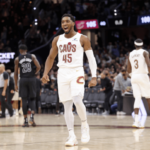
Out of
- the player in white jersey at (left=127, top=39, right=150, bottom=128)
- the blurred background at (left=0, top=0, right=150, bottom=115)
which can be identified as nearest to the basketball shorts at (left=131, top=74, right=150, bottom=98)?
the player in white jersey at (left=127, top=39, right=150, bottom=128)

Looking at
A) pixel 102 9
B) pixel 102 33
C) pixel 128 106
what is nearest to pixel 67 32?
pixel 128 106

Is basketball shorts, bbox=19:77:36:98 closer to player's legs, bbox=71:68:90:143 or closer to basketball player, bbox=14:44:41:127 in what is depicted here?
basketball player, bbox=14:44:41:127

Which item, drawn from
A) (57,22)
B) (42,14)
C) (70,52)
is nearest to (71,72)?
(70,52)

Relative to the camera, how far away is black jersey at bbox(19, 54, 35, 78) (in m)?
8.77

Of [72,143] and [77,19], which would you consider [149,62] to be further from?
[77,19]

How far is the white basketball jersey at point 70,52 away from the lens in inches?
217

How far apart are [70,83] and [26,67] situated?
11.4 feet

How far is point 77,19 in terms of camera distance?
2534 centimetres

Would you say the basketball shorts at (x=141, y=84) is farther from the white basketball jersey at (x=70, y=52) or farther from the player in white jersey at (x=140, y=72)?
the white basketball jersey at (x=70, y=52)

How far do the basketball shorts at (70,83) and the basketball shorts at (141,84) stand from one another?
299 cm

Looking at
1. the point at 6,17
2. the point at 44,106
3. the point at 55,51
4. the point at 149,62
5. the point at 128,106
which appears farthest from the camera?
the point at 6,17

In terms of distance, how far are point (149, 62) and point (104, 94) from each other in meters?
6.95

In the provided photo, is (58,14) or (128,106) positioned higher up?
(58,14)

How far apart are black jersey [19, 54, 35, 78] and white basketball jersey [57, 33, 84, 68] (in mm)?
3295
